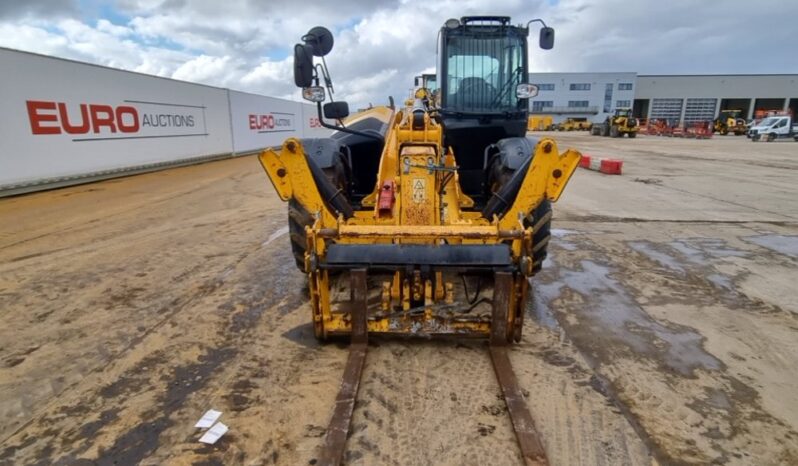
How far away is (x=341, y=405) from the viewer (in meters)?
2.49

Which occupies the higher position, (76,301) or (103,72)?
(103,72)

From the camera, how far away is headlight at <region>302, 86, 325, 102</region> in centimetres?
319

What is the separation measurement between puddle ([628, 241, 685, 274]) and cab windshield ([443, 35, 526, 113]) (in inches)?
105

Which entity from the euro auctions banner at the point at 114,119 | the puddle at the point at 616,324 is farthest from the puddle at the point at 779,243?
the euro auctions banner at the point at 114,119

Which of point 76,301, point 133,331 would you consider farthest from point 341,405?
point 76,301

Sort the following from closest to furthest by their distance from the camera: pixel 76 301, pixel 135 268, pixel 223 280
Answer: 1. pixel 76 301
2. pixel 223 280
3. pixel 135 268

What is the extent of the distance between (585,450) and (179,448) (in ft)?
6.69

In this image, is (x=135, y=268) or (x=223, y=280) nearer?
(x=223, y=280)

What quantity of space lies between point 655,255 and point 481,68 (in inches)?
A: 124

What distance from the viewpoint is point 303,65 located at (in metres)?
3.08

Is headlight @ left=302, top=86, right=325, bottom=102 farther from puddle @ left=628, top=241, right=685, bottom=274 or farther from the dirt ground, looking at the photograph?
puddle @ left=628, top=241, right=685, bottom=274

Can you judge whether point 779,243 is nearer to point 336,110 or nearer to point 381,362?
point 381,362

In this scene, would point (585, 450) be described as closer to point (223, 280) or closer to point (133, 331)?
point (133, 331)

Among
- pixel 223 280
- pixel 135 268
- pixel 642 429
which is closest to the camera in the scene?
pixel 642 429
